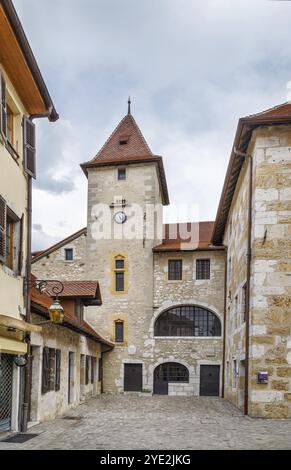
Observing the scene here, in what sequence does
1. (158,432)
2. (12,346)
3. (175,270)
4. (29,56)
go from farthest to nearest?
(175,270)
(158,432)
(29,56)
(12,346)

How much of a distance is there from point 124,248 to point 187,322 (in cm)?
484

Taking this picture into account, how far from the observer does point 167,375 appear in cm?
2450

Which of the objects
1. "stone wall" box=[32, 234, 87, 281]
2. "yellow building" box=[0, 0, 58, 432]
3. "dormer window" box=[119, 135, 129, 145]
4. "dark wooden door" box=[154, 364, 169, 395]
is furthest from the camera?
"dormer window" box=[119, 135, 129, 145]

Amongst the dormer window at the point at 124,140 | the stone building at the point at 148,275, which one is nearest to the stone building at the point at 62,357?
the stone building at the point at 148,275

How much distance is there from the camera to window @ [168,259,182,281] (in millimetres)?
25312

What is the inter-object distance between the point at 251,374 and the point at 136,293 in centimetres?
1282

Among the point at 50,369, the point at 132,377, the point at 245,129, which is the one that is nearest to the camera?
the point at 50,369

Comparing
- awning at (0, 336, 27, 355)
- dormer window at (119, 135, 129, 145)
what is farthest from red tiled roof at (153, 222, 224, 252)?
awning at (0, 336, 27, 355)

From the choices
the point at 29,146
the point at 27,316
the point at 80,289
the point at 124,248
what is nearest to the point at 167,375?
the point at 124,248

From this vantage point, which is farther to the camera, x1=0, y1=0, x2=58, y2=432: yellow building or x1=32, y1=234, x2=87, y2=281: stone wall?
x1=32, y1=234, x2=87, y2=281: stone wall

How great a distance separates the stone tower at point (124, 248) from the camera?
24.6 m

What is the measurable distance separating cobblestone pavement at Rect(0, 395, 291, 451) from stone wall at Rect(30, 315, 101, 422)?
1.19 ft

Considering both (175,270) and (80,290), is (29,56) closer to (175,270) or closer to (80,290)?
(80,290)

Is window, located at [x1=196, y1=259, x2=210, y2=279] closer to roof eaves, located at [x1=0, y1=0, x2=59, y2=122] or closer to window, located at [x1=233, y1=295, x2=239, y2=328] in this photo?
window, located at [x1=233, y1=295, x2=239, y2=328]
